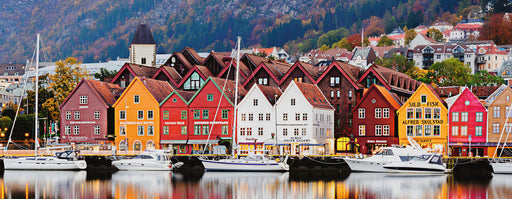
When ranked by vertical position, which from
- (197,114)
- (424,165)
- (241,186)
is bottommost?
(241,186)

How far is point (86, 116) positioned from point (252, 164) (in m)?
31.6

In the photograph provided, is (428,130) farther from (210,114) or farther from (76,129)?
(76,129)

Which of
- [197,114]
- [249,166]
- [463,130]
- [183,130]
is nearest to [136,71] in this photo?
[183,130]

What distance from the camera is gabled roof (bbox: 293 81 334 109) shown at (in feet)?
344

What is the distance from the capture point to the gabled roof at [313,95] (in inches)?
4126

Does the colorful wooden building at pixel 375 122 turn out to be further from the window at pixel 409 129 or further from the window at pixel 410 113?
the window at pixel 410 113

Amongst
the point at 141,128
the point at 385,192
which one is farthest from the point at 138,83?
the point at 385,192

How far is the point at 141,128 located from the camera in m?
110

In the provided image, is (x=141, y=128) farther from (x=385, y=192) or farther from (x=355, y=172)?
(x=385, y=192)

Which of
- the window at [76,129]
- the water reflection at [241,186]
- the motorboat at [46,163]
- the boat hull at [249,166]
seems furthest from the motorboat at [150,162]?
the window at [76,129]

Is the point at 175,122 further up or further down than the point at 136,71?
further down

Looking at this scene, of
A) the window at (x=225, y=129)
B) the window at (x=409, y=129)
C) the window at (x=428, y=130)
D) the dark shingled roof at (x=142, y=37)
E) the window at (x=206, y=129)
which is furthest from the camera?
the dark shingled roof at (x=142, y=37)

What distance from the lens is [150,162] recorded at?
92875 millimetres

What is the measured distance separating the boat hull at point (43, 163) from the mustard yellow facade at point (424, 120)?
3981cm
